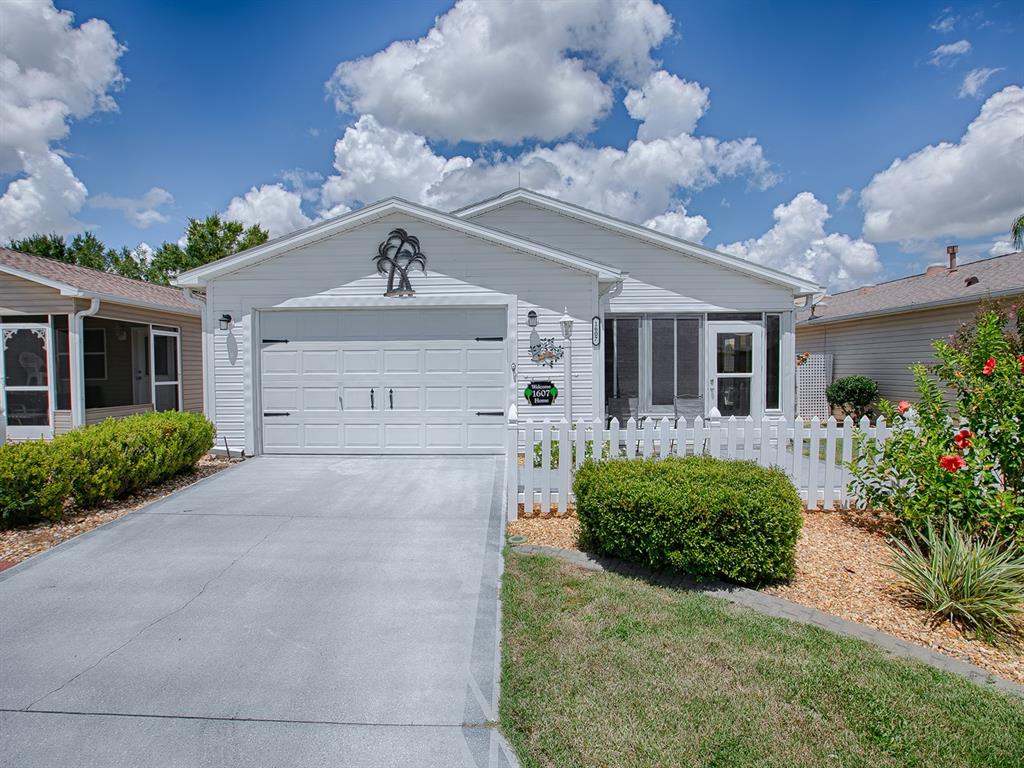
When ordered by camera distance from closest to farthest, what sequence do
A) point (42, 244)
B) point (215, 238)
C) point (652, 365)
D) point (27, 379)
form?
point (652, 365), point (27, 379), point (215, 238), point (42, 244)

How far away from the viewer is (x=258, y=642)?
3.35 meters

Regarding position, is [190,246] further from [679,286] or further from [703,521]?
[703,521]

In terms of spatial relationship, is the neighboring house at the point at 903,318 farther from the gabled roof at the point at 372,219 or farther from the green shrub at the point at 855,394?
the gabled roof at the point at 372,219

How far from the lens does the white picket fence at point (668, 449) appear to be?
228 inches

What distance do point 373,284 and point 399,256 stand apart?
64cm

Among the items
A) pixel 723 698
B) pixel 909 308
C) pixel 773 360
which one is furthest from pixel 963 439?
pixel 909 308

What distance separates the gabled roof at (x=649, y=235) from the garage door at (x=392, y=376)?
11.6 ft

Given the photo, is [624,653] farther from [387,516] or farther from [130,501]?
[130,501]

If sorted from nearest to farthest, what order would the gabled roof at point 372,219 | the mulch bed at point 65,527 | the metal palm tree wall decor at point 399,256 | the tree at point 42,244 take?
the mulch bed at point 65,527 < the gabled roof at point 372,219 < the metal palm tree wall decor at point 399,256 < the tree at point 42,244

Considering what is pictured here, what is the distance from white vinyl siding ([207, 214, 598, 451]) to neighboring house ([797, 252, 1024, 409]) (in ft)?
24.7

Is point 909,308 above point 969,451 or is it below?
above

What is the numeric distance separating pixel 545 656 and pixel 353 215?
25.2 feet

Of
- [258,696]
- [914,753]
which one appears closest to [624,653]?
[914,753]

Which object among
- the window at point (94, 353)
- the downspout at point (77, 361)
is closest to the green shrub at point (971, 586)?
the downspout at point (77, 361)
